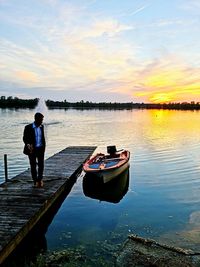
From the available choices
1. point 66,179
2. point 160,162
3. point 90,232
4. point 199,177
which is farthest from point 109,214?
point 160,162

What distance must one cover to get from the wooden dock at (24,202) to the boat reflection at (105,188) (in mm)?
1006

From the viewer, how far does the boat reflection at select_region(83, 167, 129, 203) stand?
1333 cm

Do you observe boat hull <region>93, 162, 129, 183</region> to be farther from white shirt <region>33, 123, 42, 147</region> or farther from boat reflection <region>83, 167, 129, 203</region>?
white shirt <region>33, 123, 42, 147</region>

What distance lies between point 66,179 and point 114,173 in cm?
248

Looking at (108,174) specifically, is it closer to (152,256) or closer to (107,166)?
(107,166)

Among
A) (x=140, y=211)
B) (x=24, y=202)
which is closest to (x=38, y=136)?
(x=24, y=202)

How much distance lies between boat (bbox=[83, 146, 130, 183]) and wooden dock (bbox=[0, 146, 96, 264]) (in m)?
1.02

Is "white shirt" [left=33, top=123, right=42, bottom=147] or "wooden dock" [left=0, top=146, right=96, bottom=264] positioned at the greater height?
"white shirt" [left=33, top=123, right=42, bottom=147]

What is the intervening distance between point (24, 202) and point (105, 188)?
18.2ft

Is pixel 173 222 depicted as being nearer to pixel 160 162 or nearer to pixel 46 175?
pixel 46 175

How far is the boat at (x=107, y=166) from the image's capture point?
13.8 metres

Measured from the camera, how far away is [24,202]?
9523mm

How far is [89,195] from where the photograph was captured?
44.4 ft

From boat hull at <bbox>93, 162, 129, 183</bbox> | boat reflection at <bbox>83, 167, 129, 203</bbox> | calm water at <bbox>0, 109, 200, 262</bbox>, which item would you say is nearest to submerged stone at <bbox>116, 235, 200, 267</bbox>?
calm water at <bbox>0, 109, 200, 262</bbox>
